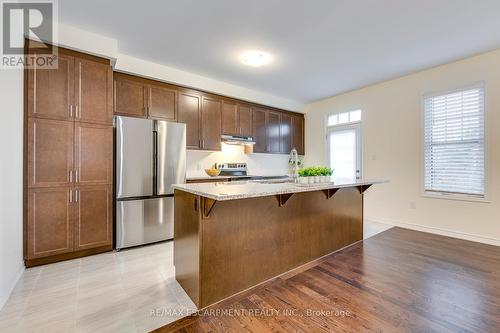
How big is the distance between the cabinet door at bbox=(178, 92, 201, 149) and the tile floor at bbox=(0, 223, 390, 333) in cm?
211

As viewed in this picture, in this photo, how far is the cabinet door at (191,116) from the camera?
406 centimetres

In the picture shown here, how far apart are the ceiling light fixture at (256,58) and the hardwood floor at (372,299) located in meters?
2.98

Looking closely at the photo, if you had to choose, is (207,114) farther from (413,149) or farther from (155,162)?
(413,149)

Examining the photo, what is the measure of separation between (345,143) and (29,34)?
5.53m

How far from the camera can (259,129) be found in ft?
17.3

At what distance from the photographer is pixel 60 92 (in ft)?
9.00

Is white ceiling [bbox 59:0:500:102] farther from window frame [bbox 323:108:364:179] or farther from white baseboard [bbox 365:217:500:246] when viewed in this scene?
white baseboard [bbox 365:217:500:246]

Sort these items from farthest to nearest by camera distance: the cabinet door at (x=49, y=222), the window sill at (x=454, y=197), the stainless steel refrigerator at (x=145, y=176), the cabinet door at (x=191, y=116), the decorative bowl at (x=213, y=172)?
1. the decorative bowl at (x=213, y=172)
2. the cabinet door at (x=191, y=116)
3. the window sill at (x=454, y=197)
4. the stainless steel refrigerator at (x=145, y=176)
5. the cabinet door at (x=49, y=222)

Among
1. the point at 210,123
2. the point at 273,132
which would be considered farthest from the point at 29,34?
the point at 273,132

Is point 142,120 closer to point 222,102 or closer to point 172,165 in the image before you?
point 172,165

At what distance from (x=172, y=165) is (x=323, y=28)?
2779mm

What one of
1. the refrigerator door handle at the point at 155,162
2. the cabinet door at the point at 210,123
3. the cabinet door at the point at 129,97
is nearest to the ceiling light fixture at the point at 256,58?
the cabinet door at the point at 210,123

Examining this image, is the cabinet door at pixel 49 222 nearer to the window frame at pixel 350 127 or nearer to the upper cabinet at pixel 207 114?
the upper cabinet at pixel 207 114

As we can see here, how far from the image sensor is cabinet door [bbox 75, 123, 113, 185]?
286 cm
